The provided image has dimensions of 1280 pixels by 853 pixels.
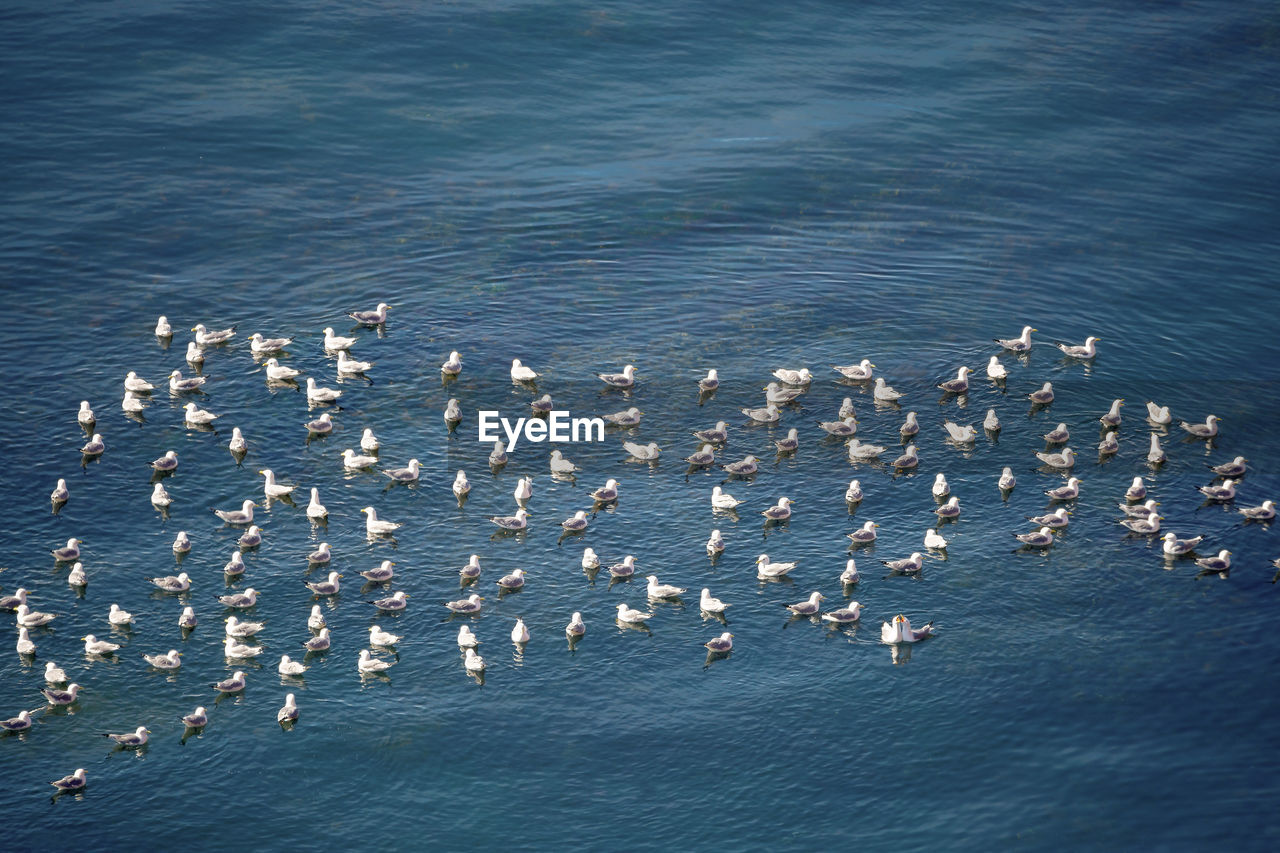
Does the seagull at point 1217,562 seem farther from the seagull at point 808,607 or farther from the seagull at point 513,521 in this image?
the seagull at point 513,521

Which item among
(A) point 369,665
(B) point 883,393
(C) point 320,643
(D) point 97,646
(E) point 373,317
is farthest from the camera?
(E) point 373,317

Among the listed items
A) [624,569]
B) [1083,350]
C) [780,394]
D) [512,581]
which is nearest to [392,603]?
[512,581]

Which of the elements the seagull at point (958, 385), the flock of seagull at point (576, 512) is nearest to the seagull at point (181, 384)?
the flock of seagull at point (576, 512)

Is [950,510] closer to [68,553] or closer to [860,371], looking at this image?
[860,371]

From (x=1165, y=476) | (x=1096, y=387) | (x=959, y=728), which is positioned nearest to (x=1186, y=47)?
(x=1096, y=387)

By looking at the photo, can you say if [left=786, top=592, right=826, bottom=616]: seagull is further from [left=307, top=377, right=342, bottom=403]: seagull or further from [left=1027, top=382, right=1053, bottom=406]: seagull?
[left=307, top=377, right=342, bottom=403]: seagull

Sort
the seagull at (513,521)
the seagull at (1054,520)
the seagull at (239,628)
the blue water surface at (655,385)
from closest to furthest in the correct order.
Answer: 1. the blue water surface at (655,385)
2. the seagull at (239,628)
3. the seagull at (1054,520)
4. the seagull at (513,521)

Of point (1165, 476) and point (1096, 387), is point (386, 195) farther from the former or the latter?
point (1165, 476)
